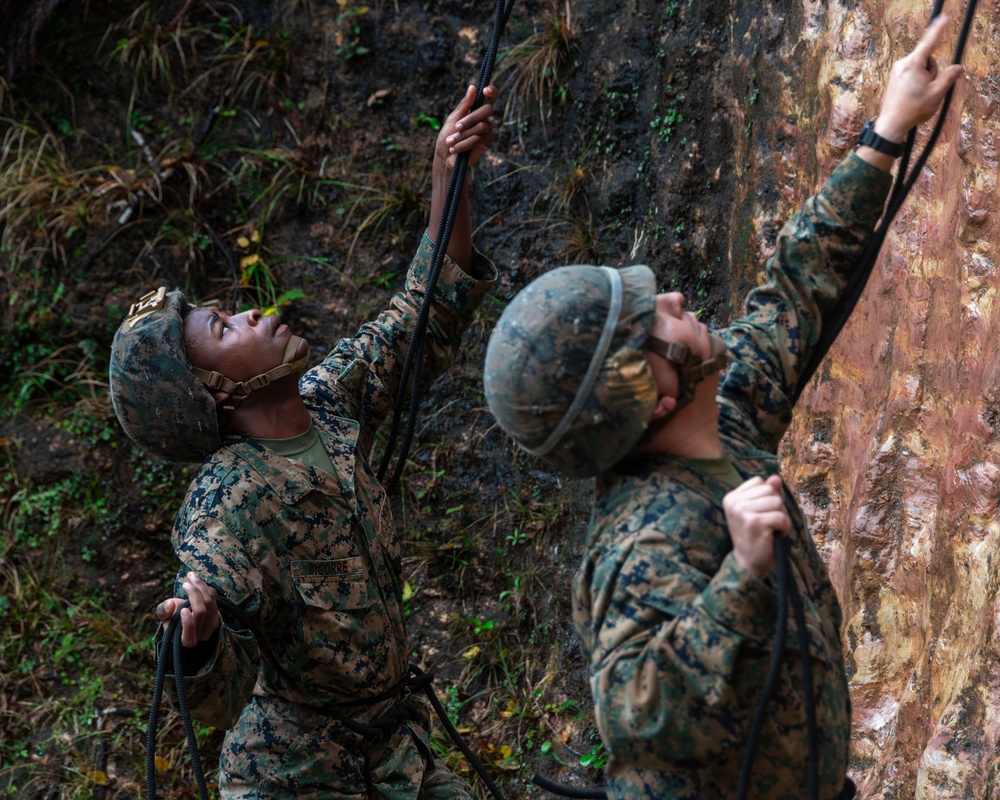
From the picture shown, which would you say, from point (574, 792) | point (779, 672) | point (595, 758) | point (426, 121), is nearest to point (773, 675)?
point (779, 672)

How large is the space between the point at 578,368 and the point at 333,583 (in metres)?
1.40

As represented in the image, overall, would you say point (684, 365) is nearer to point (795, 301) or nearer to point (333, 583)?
point (795, 301)

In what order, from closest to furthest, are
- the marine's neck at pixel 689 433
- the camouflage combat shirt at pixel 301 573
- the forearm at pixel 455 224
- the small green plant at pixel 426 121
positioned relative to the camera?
the marine's neck at pixel 689 433, the camouflage combat shirt at pixel 301 573, the forearm at pixel 455 224, the small green plant at pixel 426 121

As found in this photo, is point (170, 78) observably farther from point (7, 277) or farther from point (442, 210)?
point (442, 210)

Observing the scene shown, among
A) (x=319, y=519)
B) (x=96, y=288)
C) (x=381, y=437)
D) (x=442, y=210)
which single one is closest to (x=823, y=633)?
(x=319, y=519)

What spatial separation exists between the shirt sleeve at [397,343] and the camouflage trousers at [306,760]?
0.91 metres

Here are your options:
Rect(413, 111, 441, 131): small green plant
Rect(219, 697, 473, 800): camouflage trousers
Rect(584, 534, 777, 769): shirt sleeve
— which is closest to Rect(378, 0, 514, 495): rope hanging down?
Rect(219, 697, 473, 800): camouflage trousers

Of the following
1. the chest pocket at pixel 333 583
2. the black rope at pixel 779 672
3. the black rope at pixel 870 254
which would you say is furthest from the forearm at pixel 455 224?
the black rope at pixel 779 672

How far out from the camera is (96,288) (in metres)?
6.34

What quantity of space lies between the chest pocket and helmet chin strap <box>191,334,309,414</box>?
523 millimetres

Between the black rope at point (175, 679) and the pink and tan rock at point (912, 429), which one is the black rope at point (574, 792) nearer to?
the black rope at point (175, 679)

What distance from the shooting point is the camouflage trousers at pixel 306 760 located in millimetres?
3113

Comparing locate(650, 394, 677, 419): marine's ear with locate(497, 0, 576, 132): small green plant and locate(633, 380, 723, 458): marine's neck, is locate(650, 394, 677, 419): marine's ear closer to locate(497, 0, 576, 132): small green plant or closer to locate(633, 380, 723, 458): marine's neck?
locate(633, 380, 723, 458): marine's neck

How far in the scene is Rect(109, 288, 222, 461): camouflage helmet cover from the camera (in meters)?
3.05
